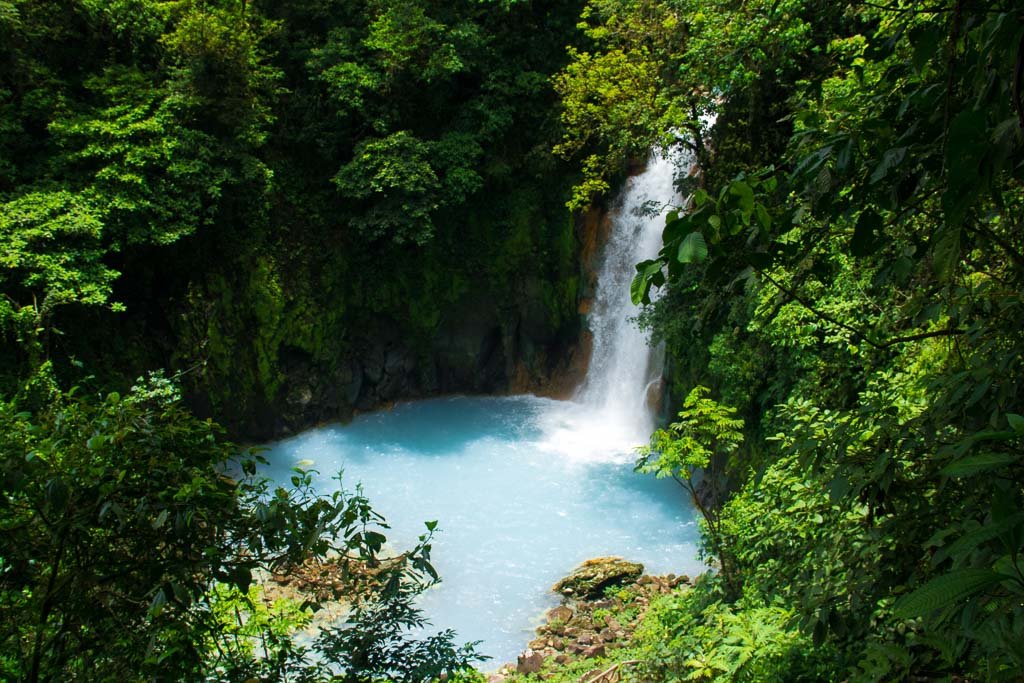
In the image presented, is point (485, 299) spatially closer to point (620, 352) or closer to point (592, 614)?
point (620, 352)

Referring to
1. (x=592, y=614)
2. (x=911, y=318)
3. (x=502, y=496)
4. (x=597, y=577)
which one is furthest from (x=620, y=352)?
(x=911, y=318)

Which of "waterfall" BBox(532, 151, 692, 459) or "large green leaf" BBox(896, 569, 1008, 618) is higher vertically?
"waterfall" BBox(532, 151, 692, 459)

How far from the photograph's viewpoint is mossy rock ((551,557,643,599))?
7.46 meters

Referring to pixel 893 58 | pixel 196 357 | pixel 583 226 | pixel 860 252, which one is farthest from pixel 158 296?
pixel 860 252

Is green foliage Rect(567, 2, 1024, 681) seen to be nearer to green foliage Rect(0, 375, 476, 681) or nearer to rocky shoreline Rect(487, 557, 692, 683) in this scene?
green foliage Rect(0, 375, 476, 681)

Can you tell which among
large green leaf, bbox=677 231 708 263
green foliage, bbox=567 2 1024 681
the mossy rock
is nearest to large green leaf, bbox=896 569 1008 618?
green foliage, bbox=567 2 1024 681

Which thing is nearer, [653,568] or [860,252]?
[860,252]

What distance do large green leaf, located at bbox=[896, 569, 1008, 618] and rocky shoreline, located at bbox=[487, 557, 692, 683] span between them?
216 inches

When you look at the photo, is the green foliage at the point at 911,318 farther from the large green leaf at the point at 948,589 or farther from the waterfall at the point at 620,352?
the waterfall at the point at 620,352

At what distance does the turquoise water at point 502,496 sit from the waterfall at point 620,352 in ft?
0.27

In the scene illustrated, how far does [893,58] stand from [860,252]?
4671 millimetres

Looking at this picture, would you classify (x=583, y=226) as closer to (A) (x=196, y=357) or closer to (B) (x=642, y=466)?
(A) (x=196, y=357)

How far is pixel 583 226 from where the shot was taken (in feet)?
39.9

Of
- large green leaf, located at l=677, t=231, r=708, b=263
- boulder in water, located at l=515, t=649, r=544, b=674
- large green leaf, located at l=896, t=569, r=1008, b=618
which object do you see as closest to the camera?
large green leaf, located at l=896, t=569, r=1008, b=618
